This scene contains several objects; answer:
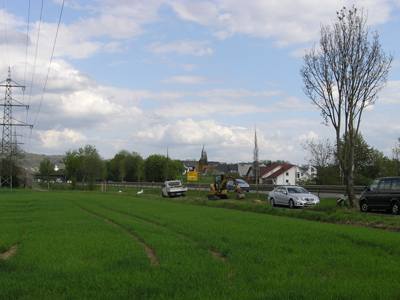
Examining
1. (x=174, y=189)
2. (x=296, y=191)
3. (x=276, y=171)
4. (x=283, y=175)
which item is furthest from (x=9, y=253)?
(x=276, y=171)

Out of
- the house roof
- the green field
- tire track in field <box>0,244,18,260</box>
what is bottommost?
tire track in field <box>0,244,18,260</box>

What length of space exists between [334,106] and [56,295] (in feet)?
70.7

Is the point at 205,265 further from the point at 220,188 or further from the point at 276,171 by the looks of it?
the point at 276,171

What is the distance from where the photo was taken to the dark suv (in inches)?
736

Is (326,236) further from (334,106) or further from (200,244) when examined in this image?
(334,106)

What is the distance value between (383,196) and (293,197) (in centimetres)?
669

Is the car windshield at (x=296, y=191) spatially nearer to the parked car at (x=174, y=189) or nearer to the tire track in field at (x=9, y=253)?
the tire track in field at (x=9, y=253)

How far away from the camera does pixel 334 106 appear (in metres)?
A: 23.9

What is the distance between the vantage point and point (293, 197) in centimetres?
2517

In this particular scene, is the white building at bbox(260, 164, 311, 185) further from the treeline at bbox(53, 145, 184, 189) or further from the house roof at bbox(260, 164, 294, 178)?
the treeline at bbox(53, 145, 184, 189)

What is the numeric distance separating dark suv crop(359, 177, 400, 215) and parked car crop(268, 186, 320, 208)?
13.2ft

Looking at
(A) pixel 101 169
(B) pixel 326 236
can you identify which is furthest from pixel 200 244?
(A) pixel 101 169

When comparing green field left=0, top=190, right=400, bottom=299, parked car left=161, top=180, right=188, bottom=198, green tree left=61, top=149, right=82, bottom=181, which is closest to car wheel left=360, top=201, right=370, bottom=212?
green field left=0, top=190, right=400, bottom=299

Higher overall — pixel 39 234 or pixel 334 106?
pixel 334 106
